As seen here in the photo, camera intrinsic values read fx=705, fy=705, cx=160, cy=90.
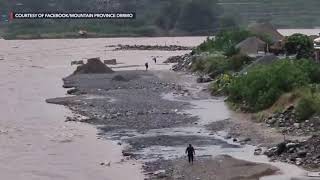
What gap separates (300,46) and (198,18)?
352 ft

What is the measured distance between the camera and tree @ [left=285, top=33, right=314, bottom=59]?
5691 cm

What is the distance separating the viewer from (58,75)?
7362 centimetres

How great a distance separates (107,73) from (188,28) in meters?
95.8

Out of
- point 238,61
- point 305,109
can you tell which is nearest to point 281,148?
point 305,109

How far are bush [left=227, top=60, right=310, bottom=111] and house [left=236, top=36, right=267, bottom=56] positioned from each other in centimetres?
2535

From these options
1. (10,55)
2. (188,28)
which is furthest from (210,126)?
(188,28)

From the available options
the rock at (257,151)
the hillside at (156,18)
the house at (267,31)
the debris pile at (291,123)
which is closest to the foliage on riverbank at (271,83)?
the debris pile at (291,123)

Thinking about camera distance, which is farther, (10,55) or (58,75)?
(10,55)

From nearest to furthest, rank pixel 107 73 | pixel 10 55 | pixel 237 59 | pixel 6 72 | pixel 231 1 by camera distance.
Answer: pixel 237 59, pixel 107 73, pixel 6 72, pixel 10 55, pixel 231 1

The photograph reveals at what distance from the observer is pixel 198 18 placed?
165m

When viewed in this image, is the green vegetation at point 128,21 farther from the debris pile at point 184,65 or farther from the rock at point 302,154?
the rock at point 302,154

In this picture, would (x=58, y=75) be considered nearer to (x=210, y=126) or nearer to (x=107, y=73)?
(x=107, y=73)

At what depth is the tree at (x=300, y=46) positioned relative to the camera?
56906mm

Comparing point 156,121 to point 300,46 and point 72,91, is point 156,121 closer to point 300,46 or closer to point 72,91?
point 72,91
